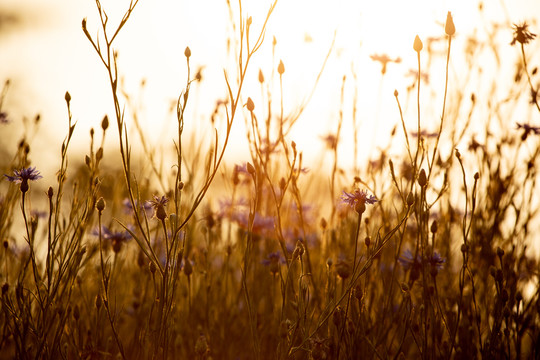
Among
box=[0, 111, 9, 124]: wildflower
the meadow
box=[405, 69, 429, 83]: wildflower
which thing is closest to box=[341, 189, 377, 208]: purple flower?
the meadow

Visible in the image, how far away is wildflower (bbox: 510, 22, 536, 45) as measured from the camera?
1878 mm

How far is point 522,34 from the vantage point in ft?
6.20

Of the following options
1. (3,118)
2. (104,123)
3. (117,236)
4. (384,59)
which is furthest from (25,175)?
(384,59)

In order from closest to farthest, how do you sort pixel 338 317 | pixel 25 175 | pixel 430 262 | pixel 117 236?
pixel 338 317
pixel 25 175
pixel 430 262
pixel 117 236

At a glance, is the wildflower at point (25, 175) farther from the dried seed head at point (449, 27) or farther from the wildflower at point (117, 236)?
the dried seed head at point (449, 27)

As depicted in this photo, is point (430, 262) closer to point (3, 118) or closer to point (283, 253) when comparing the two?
point (283, 253)

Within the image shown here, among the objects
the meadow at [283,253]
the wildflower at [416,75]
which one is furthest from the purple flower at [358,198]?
the wildflower at [416,75]

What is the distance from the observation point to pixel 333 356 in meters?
1.43

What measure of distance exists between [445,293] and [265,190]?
2.74ft

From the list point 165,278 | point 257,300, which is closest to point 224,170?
point 257,300

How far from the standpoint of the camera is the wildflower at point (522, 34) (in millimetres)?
1878

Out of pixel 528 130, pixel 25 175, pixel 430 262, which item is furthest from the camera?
pixel 528 130

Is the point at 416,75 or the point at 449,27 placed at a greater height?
the point at 416,75

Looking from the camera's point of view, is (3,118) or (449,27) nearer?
(449,27)
